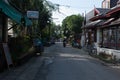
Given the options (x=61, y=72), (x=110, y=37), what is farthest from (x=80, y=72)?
(x=110, y=37)

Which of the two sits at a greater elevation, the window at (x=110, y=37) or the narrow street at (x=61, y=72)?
the window at (x=110, y=37)

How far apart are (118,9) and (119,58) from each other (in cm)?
507

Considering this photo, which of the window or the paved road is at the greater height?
the window

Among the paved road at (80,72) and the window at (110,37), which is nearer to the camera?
the paved road at (80,72)

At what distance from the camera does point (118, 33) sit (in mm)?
31625

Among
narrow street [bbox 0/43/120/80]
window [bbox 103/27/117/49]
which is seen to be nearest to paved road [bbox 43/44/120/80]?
narrow street [bbox 0/43/120/80]

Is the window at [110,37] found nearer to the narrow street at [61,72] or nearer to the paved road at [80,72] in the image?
the paved road at [80,72]

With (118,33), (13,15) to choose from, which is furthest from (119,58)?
(13,15)

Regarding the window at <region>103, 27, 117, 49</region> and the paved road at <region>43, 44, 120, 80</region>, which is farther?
the window at <region>103, 27, 117, 49</region>

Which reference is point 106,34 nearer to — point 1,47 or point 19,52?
point 19,52

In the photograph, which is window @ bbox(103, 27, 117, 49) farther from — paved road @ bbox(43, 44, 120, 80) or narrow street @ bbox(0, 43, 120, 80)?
narrow street @ bbox(0, 43, 120, 80)

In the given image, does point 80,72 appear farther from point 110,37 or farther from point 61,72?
point 110,37

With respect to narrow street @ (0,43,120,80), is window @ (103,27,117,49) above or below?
above

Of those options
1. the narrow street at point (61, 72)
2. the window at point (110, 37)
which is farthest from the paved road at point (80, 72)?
the window at point (110, 37)
